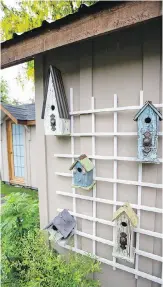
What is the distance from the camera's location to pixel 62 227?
1.90 meters

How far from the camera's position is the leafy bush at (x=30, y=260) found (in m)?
1.59

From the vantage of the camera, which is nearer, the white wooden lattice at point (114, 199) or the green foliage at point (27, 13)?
the white wooden lattice at point (114, 199)

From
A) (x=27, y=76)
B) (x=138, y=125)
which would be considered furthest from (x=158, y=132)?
(x=27, y=76)

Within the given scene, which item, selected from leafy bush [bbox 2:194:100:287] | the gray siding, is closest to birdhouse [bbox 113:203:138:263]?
the gray siding

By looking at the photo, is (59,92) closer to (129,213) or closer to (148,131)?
(148,131)

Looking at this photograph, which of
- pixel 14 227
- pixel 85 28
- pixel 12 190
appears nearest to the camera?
pixel 85 28

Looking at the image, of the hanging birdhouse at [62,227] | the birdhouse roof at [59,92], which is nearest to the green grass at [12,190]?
the hanging birdhouse at [62,227]

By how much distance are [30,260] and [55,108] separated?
151 centimetres

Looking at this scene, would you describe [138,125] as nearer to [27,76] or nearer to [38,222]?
[38,222]

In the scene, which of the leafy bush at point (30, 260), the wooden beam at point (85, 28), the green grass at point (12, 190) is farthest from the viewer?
the green grass at point (12, 190)

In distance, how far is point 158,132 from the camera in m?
1.44

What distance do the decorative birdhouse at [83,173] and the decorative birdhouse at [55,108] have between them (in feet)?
1.11

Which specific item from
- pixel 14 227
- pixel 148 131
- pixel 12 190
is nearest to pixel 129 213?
pixel 148 131

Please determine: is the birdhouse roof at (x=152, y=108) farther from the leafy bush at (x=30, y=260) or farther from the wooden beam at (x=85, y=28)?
the leafy bush at (x=30, y=260)
